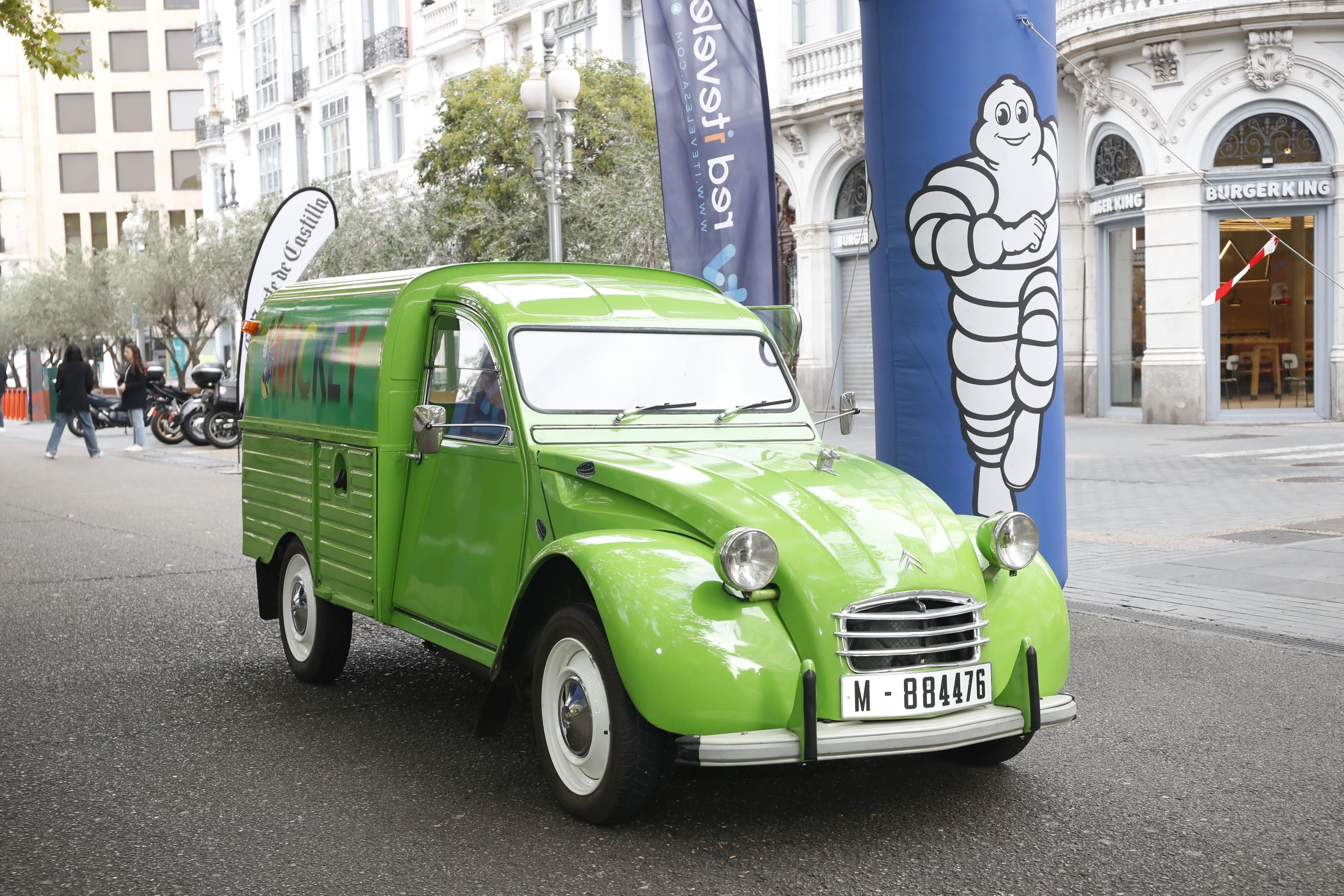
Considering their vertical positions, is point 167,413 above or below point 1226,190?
below

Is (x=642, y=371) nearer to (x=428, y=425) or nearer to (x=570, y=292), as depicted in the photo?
(x=570, y=292)

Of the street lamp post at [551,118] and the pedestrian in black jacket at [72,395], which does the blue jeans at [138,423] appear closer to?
the pedestrian in black jacket at [72,395]

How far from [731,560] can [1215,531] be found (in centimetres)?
788

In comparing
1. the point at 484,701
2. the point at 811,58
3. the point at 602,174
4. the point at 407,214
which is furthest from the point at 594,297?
the point at 407,214

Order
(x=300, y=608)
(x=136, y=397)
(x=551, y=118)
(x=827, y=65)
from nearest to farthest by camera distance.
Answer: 1. (x=300, y=608)
2. (x=551, y=118)
3. (x=136, y=397)
4. (x=827, y=65)

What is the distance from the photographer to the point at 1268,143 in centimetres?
2239

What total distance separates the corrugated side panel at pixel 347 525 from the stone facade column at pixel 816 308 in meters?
22.9

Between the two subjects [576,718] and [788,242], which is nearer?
[576,718]

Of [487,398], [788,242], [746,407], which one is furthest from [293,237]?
[788,242]

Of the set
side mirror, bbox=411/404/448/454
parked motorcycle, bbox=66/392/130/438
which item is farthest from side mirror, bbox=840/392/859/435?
parked motorcycle, bbox=66/392/130/438

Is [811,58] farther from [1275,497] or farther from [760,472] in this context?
[760,472]

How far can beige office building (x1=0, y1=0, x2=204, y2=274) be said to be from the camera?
80.3m

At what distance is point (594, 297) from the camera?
19.0 feet

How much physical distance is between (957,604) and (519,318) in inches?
82.2
